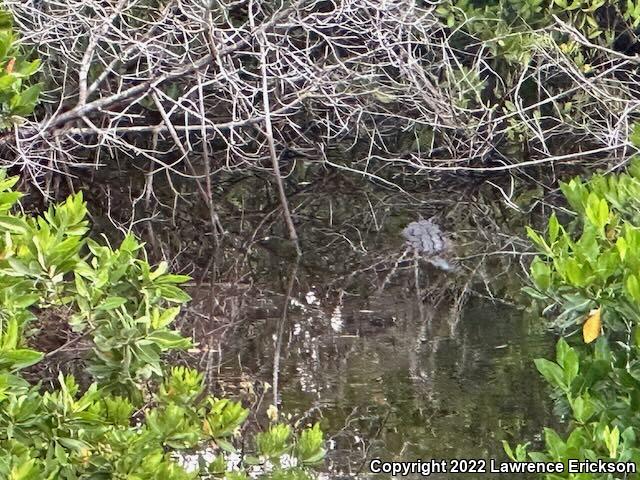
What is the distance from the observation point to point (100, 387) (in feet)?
7.52

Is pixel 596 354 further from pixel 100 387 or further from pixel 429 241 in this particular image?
pixel 429 241

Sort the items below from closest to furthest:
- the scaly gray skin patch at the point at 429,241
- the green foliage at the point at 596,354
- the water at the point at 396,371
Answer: the green foliage at the point at 596,354, the water at the point at 396,371, the scaly gray skin patch at the point at 429,241

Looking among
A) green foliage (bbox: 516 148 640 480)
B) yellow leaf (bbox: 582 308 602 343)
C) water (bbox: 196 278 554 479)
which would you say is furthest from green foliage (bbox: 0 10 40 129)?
yellow leaf (bbox: 582 308 602 343)

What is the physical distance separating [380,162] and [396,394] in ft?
12.1

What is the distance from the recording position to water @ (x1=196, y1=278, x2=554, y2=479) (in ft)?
9.53

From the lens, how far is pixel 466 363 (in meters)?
3.45

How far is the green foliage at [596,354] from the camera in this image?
5.70ft

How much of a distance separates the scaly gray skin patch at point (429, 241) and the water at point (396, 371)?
601 mm

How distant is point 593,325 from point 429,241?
3.36 meters

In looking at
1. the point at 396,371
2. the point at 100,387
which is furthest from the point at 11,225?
the point at 396,371

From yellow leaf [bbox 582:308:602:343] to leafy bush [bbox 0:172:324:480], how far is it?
79 cm

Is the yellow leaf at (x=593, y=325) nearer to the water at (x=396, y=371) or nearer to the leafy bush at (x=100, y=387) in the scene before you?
the leafy bush at (x=100, y=387)

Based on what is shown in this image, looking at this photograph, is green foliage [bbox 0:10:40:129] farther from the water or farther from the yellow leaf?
the yellow leaf

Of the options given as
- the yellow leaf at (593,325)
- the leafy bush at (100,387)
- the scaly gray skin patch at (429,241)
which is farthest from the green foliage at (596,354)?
the scaly gray skin patch at (429,241)
